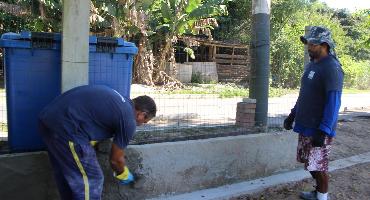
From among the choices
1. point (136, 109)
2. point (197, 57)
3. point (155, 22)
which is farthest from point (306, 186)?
point (197, 57)

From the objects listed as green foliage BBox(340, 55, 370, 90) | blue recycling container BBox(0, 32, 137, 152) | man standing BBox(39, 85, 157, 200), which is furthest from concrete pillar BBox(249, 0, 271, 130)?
green foliage BBox(340, 55, 370, 90)

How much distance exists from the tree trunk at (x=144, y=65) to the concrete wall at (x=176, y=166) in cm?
1203

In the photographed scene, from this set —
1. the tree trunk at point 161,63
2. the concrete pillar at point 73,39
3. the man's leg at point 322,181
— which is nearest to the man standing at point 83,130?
the concrete pillar at point 73,39

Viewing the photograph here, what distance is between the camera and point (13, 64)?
12.9 feet

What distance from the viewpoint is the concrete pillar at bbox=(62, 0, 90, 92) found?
4016 mm

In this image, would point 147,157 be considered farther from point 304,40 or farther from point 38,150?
point 304,40

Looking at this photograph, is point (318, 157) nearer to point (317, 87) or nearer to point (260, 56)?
point (317, 87)

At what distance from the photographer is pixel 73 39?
4027 millimetres

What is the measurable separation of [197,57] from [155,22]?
4394 millimetres

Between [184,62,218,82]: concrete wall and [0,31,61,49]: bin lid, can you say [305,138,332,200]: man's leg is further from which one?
[184,62,218,82]: concrete wall

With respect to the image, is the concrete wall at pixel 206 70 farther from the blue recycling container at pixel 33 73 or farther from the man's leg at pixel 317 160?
the blue recycling container at pixel 33 73

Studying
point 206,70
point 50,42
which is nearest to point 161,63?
point 206,70

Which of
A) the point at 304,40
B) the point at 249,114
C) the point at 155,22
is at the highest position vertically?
the point at 155,22

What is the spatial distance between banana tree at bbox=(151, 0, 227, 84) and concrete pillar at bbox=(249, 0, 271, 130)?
1123 cm
